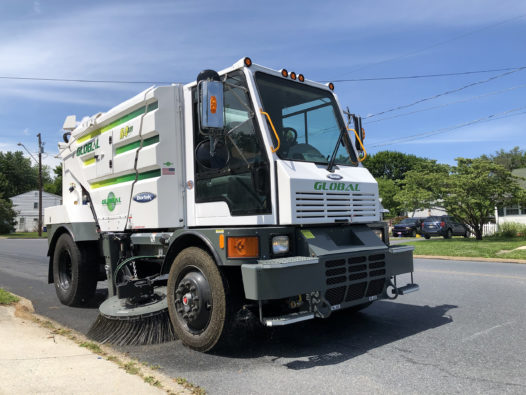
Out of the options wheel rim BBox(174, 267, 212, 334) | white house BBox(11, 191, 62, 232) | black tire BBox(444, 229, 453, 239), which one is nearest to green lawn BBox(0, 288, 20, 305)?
wheel rim BBox(174, 267, 212, 334)

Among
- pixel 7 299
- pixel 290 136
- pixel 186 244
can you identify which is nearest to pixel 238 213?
pixel 186 244

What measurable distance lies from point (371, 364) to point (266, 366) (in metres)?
0.92

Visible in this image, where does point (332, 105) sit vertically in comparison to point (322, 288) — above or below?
above

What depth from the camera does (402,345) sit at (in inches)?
175

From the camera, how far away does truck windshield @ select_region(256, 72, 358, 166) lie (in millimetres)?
4668

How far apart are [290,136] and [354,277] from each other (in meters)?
1.60

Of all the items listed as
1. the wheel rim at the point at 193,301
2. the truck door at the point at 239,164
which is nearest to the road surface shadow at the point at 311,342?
the wheel rim at the point at 193,301

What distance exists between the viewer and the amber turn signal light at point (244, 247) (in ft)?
13.3

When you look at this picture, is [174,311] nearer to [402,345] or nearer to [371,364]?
[371,364]

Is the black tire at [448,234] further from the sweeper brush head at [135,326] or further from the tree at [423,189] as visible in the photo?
the sweeper brush head at [135,326]

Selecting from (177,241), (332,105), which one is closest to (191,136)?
(177,241)

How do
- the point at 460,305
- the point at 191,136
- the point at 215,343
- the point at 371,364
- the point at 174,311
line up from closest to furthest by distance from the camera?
the point at 371,364
the point at 215,343
the point at 174,311
the point at 191,136
the point at 460,305

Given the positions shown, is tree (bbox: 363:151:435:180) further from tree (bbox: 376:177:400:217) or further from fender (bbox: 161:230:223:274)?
fender (bbox: 161:230:223:274)

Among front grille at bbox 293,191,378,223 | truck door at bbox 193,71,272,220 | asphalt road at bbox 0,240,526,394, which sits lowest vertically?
asphalt road at bbox 0,240,526,394
